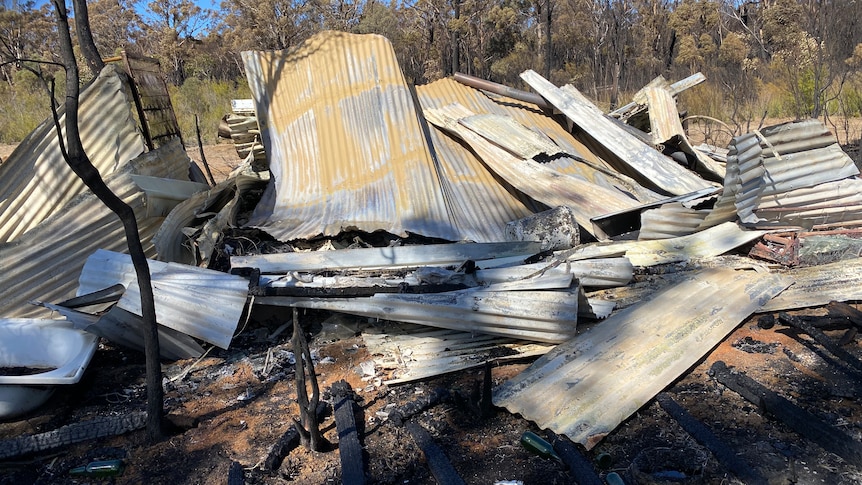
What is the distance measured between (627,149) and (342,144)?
117 inches

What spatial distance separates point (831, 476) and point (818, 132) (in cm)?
282

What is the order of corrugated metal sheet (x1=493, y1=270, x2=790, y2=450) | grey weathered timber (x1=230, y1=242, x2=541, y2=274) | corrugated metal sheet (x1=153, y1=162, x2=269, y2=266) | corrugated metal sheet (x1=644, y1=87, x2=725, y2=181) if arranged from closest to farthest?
corrugated metal sheet (x1=493, y1=270, x2=790, y2=450)
grey weathered timber (x1=230, y1=242, x2=541, y2=274)
corrugated metal sheet (x1=153, y1=162, x2=269, y2=266)
corrugated metal sheet (x1=644, y1=87, x2=725, y2=181)

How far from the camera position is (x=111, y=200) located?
2.43 metres

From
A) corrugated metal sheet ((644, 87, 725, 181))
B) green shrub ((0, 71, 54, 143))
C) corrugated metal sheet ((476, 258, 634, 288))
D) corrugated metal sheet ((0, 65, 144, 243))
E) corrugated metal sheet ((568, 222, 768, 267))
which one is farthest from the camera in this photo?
green shrub ((0, 71, 54, 143))

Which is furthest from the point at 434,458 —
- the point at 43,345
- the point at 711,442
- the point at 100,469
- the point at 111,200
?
the point at 43,345

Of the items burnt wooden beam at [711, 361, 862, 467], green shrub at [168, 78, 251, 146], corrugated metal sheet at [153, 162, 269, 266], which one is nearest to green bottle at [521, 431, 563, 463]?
burnt wooden beam at [711, 361, 862, 467]

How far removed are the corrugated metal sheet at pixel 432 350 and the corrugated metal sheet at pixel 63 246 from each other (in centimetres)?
239

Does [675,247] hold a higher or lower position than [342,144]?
lower

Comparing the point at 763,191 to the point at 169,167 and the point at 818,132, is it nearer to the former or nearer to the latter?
the point at 818,132

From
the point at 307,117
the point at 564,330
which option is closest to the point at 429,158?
the point at 307,117

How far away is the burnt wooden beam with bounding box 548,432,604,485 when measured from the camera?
2.34 metres

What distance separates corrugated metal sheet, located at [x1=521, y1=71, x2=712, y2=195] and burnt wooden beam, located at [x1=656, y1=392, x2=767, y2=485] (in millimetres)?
3190

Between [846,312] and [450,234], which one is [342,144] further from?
[846,312]

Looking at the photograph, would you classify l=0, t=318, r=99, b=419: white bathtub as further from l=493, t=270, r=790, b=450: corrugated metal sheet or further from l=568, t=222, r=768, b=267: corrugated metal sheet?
l=568, t=222, r=768, b=267: corrugated metal sheet
